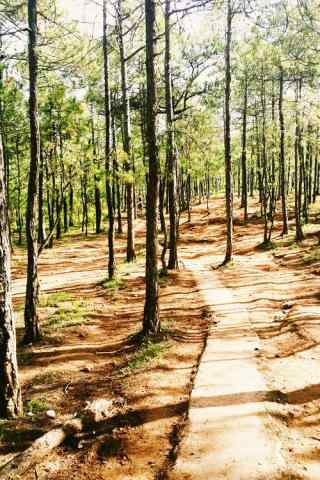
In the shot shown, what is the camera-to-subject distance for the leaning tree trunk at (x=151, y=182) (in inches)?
389

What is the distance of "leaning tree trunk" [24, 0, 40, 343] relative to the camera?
10688 mm

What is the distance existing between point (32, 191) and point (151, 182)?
10.8ft

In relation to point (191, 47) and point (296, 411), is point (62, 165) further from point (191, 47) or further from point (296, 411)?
point (191, 47)

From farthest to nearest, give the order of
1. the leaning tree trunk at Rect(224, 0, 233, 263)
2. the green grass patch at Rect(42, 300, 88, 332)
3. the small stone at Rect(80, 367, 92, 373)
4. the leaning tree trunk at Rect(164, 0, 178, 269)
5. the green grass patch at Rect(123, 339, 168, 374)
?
1. the leaning tree trunk at Rect(224, 0, 233, 263)
2. the leaning tree trunk at Rect(164, 0, 178, 269)
3. the green grass patch at Rect(42, 300, 88, 332)
4. the small stone at Rect(80, 367, 92, 373)
5. the green grass patch at Rect(123, 339, 168, 374)

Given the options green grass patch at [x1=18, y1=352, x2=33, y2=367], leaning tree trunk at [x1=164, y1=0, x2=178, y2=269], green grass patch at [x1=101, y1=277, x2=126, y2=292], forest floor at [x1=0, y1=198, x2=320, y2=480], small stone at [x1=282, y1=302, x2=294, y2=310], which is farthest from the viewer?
green grass patch at [x1=101, y1=277, x2=126, y2=292]

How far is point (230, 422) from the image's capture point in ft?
20.5

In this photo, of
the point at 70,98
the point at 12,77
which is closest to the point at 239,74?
the point at 70,98

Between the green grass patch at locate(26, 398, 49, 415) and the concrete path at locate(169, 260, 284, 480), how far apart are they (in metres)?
2.71

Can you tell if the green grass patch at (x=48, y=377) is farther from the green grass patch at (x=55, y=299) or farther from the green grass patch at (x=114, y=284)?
the green grass patch at (x=114, y=284)

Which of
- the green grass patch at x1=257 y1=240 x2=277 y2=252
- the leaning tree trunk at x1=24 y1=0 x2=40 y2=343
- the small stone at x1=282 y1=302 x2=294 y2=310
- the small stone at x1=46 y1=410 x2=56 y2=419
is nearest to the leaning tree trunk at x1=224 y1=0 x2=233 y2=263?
the green grass patch at x1=257 y1=240 x2=277 y2=252

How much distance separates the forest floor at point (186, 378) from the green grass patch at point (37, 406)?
0.02 metres

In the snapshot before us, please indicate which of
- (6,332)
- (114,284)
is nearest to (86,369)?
(6,332)

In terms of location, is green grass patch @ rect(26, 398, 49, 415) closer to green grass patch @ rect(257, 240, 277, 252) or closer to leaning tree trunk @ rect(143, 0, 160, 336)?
leaning tree trunk @ rect(143, 0, 160, 336)

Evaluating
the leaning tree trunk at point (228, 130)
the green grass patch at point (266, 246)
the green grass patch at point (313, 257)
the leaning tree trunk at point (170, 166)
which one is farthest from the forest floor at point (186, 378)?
the green grass patch at point (266, 246)
